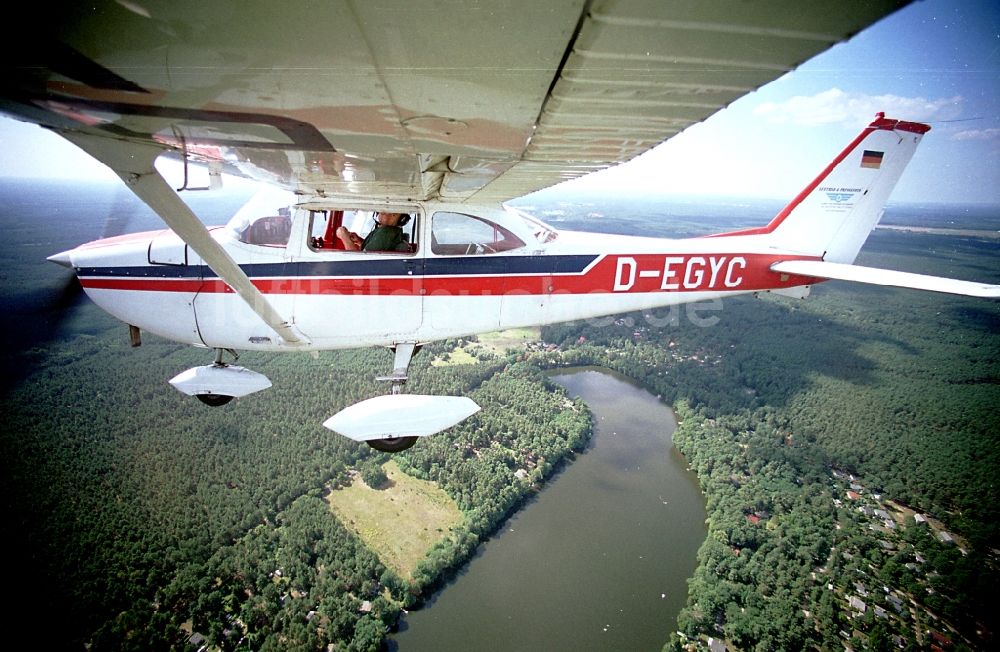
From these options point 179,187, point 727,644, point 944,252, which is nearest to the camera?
Answer: point 179,187

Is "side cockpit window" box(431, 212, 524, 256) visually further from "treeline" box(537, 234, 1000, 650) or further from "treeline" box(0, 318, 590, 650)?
"treeline" box(0, 318, 590, 650)

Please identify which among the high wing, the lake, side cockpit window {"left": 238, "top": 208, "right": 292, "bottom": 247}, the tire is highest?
the high wing

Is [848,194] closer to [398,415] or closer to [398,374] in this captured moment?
[398,374]

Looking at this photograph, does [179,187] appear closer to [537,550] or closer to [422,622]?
[422,622]

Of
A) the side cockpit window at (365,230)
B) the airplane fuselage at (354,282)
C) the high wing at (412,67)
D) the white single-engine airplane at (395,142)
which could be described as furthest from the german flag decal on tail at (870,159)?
the side cockpit window at (365,230)

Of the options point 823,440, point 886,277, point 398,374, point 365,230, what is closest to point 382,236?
point 365,230

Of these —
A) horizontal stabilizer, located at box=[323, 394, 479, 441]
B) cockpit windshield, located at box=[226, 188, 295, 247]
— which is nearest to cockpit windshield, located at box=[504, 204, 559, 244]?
horizontal stabilizer, located at box=[323, 394, 479, 441]

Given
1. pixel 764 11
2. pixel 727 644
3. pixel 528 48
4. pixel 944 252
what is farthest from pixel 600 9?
pixel 944 252
